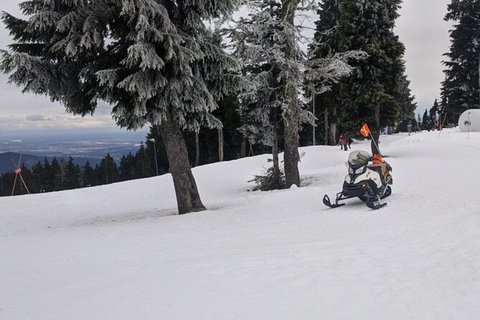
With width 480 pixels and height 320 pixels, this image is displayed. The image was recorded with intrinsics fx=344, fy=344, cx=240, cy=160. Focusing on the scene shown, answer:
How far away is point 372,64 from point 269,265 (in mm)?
19253

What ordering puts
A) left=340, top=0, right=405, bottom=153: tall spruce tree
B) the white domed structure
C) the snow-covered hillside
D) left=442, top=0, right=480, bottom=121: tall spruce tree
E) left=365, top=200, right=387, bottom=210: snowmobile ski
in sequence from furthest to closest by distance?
left=442, top=0, right=480, bottom=121: tall spruce tree → the white domed structure → left=340, top=0, right=405, bottom=153: tall spruce tree → left=365, top=200, right=387, bottom=210: snowmobile ski → the snow-covered hillside

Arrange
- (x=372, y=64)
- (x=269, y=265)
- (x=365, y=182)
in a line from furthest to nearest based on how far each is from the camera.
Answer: (x=372, y=64) → (x=365, y=182) → (x=269, y=265)

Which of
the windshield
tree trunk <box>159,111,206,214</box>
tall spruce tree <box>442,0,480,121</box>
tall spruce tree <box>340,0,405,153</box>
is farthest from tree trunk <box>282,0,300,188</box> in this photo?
tall spruce tree <box>442,0,480,121</box>

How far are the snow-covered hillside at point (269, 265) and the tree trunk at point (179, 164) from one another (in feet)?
3.56

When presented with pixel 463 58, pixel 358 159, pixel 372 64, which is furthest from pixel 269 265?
pixel 463 58

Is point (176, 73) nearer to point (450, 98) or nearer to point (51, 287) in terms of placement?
point (51, 287)

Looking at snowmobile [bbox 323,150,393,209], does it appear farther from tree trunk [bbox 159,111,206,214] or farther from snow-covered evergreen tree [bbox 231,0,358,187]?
snow-covered evergreen tree [bbox 231,0,358,187]

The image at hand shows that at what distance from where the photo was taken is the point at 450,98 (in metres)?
37.0

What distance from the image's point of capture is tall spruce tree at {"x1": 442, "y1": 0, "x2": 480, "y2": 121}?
3306 centimetres

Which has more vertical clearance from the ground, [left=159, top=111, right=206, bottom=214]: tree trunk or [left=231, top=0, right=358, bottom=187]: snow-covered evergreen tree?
[left=231, top=0, right=358, bottom=187]: snow-covered evergreen tree

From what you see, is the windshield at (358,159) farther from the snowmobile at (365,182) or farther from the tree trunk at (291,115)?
the tree trunk at (291,115)

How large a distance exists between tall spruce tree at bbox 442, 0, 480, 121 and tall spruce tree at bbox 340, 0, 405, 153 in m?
16.9

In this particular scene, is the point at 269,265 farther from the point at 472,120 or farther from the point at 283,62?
the point at 472,120

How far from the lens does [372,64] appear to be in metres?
21.0
